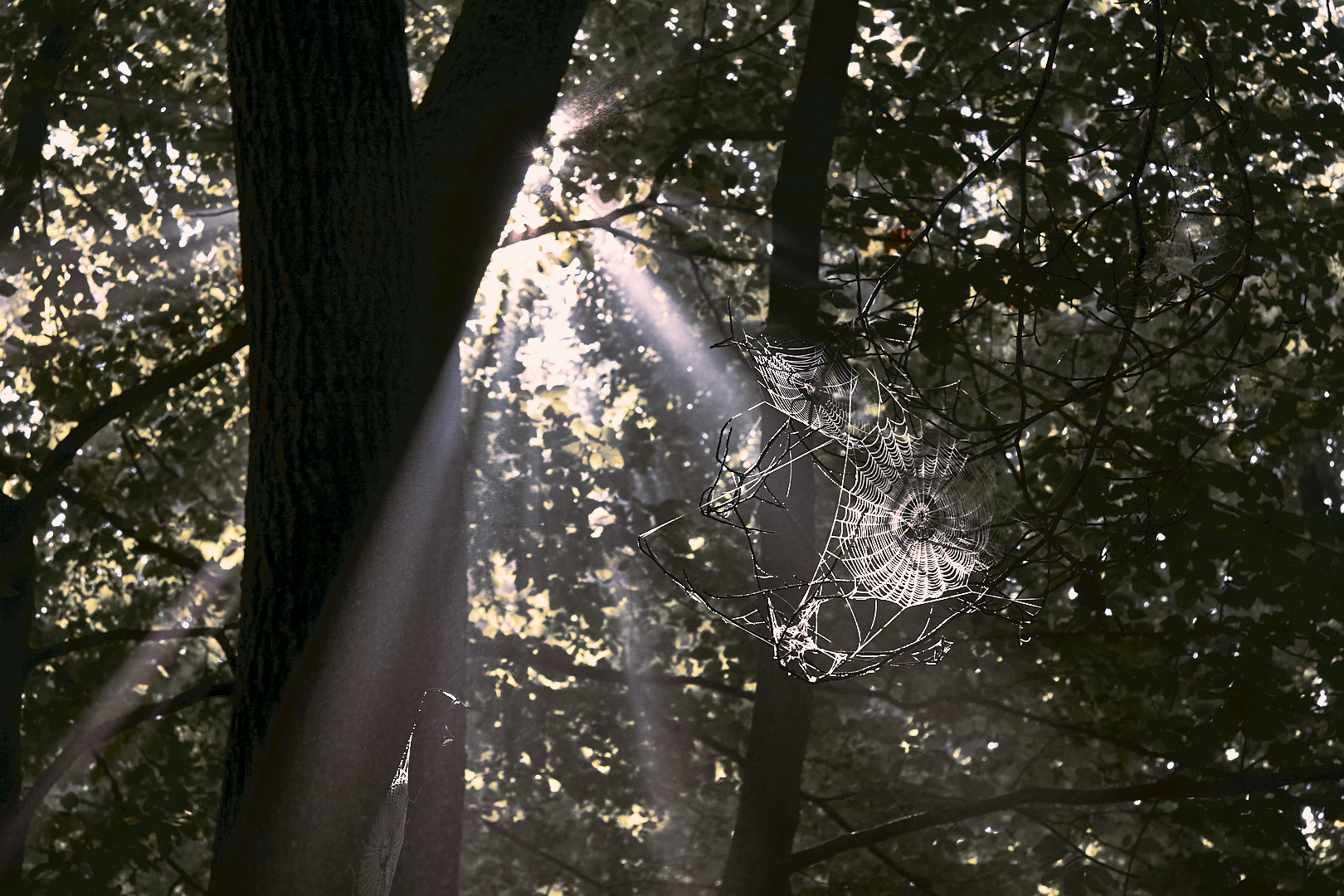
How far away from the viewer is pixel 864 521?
3.47m

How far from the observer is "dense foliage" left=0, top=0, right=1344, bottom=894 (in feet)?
15.3

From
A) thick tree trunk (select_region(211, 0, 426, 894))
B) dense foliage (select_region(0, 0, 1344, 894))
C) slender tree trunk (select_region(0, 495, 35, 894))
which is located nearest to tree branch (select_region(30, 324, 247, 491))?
slender tree trunk (select_region(0, 495, 35, 894))

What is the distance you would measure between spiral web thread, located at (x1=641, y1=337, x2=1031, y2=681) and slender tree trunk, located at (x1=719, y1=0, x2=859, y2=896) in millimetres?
295

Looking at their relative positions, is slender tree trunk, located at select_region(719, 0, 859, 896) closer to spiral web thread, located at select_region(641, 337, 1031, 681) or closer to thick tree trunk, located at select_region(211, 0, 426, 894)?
spiral web thread, located at select_region(641, 337, 1031, 681)

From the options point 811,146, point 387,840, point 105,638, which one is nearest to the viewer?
point 387,840

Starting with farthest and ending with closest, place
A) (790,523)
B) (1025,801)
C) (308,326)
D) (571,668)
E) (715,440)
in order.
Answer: (715,440) < (571,668) < (790,523) < (1025,801) < (308,326)

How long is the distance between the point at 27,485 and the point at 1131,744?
7.16 meters

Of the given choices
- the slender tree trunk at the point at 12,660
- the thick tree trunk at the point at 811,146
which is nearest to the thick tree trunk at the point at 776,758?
the thick tree trunk at the point at 811,146

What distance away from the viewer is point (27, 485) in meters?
6.83

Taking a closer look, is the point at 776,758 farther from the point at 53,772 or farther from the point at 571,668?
the point at 53,772

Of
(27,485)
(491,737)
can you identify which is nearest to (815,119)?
(491,737)

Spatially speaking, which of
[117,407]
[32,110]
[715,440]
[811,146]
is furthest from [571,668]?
[32,110]

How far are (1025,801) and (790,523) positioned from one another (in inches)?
66.1

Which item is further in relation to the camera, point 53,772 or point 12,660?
point 12,660
